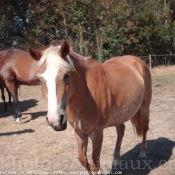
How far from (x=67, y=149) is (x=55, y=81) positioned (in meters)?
2.28

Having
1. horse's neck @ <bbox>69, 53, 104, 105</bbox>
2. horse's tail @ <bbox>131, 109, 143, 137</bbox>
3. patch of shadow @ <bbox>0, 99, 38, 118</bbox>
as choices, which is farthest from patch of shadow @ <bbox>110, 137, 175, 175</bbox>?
patch of shadow @ <bbox>0, 99, 38, 118</bbox>

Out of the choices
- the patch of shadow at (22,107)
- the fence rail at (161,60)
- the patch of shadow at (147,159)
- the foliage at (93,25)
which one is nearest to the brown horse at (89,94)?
the patch of shadow at (147,159)

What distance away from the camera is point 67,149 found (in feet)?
13.5

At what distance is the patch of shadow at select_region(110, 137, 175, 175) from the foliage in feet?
40.7

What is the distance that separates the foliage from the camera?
16.9m

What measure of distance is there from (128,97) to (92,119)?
70 cm

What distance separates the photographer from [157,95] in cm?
842

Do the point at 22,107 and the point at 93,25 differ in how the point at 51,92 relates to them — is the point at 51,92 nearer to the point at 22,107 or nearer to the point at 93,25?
the point at 22,107

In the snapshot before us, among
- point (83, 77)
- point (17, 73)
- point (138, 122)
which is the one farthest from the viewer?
point (17, 73)

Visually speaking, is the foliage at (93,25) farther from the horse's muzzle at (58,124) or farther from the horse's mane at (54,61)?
the horse's muzzle at (58,124)

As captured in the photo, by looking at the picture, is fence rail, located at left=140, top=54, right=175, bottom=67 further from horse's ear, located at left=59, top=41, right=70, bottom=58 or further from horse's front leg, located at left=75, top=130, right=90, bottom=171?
horse's ear, located at left=59, top=41, right=70, bottom=58

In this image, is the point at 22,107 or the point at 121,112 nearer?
the point at 121,112

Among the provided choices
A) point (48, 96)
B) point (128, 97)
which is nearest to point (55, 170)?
point (128, 97)

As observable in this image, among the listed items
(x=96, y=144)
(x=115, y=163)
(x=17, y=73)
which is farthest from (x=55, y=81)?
(x=17, y=73)
